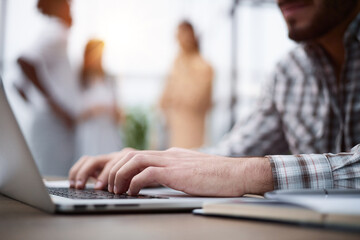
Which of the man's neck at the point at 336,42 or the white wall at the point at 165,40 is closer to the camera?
the man's neck at the point at 336,42

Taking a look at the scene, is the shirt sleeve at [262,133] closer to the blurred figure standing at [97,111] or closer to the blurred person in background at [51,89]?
the blurred person in background at [51,89]

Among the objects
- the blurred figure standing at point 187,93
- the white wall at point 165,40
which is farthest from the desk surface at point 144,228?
the white wall at point 165,40

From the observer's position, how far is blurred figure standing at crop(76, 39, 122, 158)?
2.56m

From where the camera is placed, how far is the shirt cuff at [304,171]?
0.63m

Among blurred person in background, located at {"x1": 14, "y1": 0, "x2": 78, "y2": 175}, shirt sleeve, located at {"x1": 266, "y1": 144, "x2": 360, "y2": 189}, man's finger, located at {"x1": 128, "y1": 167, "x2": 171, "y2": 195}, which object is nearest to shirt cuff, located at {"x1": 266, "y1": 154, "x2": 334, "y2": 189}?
shirt sleeve, located at {"x1": 266, "y1": 144, "x2": 360, "y2": 189}

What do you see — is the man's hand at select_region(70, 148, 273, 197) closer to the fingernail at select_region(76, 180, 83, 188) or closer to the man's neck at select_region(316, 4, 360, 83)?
the fingernail at select_region(76, 180, 83, 188)

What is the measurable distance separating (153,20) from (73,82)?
3090 mm

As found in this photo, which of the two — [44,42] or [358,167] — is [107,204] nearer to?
[358,167]

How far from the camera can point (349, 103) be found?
1104mm

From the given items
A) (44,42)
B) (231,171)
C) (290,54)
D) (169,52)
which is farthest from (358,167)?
(169,52)

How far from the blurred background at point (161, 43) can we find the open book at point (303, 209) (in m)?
3.88

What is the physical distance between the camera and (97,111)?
2605 millimetres

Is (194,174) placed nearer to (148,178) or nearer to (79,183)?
(148,178)

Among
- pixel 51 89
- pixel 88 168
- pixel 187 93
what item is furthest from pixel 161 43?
pixel 88 168
